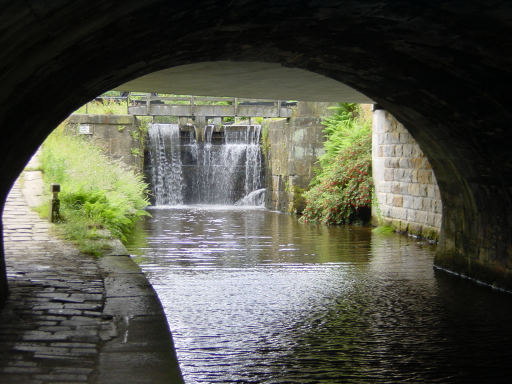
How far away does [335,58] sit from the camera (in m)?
6.46

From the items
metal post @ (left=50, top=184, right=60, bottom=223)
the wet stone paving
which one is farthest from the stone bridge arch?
metal post @ (left=50, top=184, right=60, bottom=223)

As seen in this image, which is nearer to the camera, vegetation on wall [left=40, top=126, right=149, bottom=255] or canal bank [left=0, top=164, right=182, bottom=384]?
canal bank [left=0, top=164, right=182, bottom=384]

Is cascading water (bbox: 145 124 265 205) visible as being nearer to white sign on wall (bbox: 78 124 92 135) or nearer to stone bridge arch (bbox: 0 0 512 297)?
white sign on wall (bbox: 78 124 92 135)

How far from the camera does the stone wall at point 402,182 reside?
12.4 meters

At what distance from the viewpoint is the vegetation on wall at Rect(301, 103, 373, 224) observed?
52.3 ft

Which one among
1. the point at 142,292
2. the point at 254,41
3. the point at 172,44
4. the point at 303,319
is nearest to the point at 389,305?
the point at 303,319

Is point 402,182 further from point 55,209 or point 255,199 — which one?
point 255,199

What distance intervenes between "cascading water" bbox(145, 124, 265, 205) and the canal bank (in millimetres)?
15730

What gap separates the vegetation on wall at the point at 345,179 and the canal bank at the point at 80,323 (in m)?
9.16

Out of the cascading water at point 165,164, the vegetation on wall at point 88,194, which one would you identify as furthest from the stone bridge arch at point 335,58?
the cascading water at point 165,164

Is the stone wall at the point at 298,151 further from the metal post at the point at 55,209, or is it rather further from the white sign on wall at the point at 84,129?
the metal post at the point at 55,209

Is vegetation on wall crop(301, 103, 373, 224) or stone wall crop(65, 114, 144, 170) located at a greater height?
stone wall crop(65, 114, 144, 170)

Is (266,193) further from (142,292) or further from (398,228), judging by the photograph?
(142,292)

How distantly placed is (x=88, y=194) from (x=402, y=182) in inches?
252
